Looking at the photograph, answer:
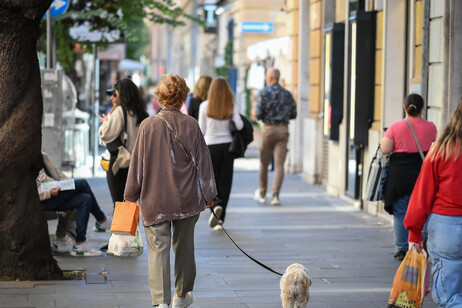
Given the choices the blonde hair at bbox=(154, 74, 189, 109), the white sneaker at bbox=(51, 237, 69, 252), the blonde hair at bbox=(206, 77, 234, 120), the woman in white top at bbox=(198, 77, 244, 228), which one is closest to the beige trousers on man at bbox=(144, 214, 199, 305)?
the blonde hair at bbox=(154, 74, 189, 109)

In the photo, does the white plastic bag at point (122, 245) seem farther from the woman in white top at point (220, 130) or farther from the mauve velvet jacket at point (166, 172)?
the woman in white top at point (220, 130)

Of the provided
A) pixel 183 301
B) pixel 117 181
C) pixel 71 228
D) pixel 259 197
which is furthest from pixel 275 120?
pixel 183 301

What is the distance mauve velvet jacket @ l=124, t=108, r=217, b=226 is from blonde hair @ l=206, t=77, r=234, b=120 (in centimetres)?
461

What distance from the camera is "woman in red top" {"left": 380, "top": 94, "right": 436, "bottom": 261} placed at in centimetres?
936

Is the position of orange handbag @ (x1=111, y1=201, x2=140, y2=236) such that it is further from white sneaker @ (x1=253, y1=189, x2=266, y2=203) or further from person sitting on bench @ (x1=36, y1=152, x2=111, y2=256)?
white sneaker @ (x1=253, y1=189, x2=266, y2=203)

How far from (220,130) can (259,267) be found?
2746mm

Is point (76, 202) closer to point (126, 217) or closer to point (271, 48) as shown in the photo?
point (126, 217)

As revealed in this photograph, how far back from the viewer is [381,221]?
12.7m

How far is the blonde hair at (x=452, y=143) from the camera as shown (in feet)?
18.6

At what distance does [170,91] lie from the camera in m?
6.93

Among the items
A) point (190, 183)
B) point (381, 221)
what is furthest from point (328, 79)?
point (190, 183)

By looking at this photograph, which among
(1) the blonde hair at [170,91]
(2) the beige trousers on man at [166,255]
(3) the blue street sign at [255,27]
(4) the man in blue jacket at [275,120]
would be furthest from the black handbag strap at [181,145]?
(3) the blue street sign at [255,27]

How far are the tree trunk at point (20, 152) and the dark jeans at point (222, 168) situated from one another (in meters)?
3.51

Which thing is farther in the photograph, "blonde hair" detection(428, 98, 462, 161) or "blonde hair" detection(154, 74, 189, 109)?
"blonde hair" detection(154, 74, 189, 109)
